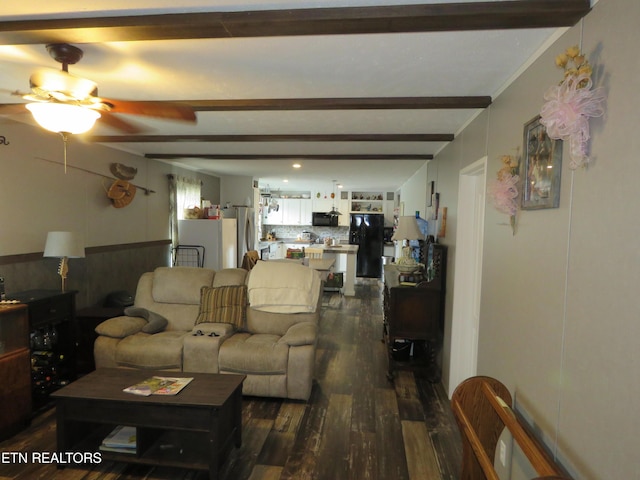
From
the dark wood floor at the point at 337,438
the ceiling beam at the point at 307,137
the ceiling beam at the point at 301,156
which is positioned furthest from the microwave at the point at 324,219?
the ceiling beam at the point at 307,137

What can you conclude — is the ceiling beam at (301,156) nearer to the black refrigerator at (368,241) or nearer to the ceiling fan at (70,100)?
the ceiling fan at (70,100)

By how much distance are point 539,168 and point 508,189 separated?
0.27 meters

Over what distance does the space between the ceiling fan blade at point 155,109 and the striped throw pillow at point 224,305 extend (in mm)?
2082

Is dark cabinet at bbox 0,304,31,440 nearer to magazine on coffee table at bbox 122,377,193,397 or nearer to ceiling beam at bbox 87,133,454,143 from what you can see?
magazine on coffee table at bbox 122,377,193,397

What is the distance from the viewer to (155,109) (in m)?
1.88

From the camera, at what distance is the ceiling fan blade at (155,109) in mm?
1833

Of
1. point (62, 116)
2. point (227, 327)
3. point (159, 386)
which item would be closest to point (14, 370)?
point (159, 386)

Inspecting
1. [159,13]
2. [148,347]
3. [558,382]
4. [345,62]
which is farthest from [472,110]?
[148,347]

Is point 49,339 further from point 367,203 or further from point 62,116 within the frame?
point 367,203

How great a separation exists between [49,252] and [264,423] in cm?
235

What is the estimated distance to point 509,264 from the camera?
6.61 feet

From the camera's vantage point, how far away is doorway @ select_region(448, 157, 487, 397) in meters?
3.04

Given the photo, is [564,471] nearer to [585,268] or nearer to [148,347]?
[585,268]

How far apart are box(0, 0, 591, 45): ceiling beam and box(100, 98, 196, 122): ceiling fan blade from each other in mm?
308
